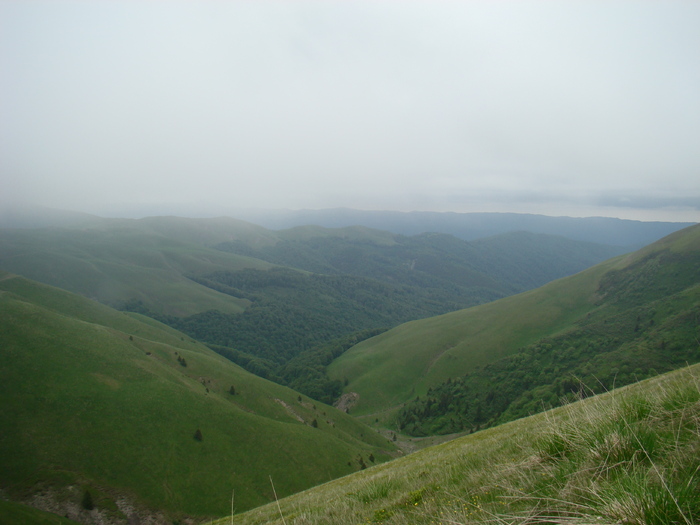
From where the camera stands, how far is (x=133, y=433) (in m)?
53.7

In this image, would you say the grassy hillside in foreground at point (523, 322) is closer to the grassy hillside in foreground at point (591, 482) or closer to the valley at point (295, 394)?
the valley at point (295, 394)

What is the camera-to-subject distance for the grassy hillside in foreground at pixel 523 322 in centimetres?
12526

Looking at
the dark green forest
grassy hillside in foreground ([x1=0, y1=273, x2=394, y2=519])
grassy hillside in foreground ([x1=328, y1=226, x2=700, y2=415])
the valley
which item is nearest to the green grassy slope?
the valley

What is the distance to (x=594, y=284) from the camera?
504ft

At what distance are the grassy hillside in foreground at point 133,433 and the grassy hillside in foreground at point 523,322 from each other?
5193cm

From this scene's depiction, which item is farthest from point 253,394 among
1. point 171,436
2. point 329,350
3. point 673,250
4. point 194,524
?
point 673,250

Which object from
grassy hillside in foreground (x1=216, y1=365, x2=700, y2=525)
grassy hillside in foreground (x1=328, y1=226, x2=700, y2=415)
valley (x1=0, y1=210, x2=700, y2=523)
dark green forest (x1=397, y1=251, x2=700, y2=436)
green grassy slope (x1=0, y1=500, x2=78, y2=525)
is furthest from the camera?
grassy hillside in foreground (x1=328, y1=226, x2=700, y2=415)

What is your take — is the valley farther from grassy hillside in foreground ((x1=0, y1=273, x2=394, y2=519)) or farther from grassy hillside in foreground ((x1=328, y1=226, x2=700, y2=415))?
grassy hillside in foreground ((x1=328, y1=226, x2=700, y2=415))

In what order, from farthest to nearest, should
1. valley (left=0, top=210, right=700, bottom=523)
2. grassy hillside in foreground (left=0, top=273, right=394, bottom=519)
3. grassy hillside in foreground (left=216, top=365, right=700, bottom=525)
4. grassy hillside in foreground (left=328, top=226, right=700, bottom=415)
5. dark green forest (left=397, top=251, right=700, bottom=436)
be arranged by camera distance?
grassy hillside in foreground (left=328, top=226, right=700, bottom=415), dark green forest (left=397, top=251, right=700, bottom=436), grassy hillside in foreground (left=0, top=273, right=394, bottom=519), valley (left=0, top=210, right=700, bottom=523), grassy hillside in foreground (left=216, top=365, right=700, bottom=525)

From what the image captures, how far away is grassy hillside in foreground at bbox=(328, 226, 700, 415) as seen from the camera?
411ft

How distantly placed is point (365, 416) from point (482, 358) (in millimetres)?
51633

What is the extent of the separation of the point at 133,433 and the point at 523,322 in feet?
468

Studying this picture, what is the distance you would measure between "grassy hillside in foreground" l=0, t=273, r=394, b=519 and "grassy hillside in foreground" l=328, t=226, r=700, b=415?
5193 centimetres

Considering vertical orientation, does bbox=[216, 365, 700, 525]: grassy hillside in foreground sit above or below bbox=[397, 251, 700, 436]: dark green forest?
above
